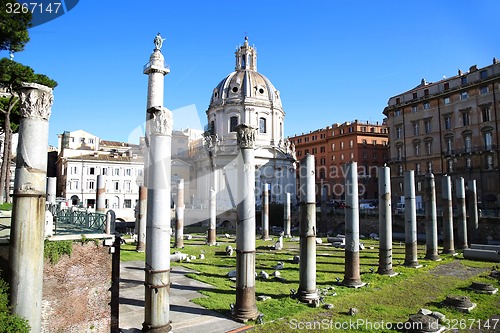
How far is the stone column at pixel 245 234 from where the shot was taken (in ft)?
31.0

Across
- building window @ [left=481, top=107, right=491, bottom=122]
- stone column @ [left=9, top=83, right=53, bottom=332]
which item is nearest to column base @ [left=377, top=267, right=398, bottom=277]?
stone column @ [left=9, top=83, right=53, bottom=332]

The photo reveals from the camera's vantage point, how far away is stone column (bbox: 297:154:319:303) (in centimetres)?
1101

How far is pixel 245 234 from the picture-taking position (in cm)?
973

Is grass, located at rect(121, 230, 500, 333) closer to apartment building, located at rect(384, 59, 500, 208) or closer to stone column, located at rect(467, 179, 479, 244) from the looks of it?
stone column, located at rect(467, 179, 479, 244)

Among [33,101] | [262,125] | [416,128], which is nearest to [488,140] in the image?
[416,128]

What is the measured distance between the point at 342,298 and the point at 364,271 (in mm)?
4502

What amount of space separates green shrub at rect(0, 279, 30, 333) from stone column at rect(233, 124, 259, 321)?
16.0ft

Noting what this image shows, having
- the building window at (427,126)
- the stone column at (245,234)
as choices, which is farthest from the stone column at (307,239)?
the building window at (427,126)

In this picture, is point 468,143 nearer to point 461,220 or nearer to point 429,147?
point 429,147

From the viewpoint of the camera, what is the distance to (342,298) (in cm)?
1144

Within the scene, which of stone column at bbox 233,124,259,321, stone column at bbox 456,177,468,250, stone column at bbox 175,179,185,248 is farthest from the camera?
stone column at bbox 175,179,185,248

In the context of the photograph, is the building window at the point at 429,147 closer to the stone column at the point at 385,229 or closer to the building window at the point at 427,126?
the building window at the point at 427,126

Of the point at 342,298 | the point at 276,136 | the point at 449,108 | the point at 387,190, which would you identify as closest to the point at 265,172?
the point at 276,136

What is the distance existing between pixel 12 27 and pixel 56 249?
35.5ft
